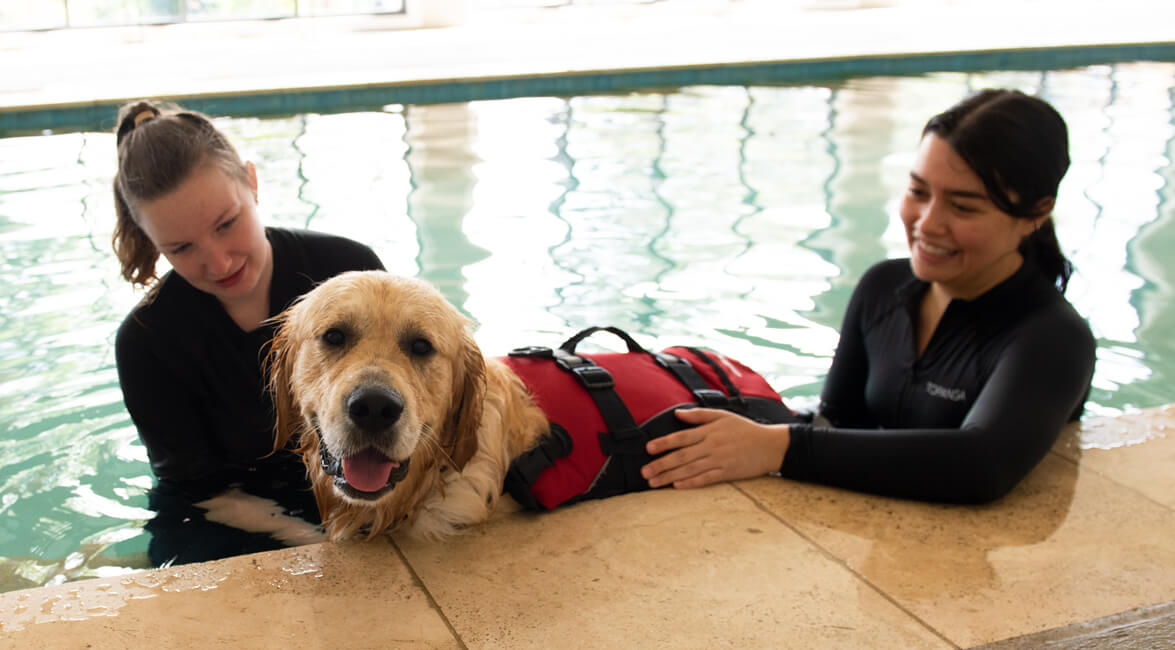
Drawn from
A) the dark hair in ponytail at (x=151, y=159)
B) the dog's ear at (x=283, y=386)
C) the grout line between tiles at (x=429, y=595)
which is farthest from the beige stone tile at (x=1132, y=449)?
the dark hair in ponytail at (x=151, y=159)

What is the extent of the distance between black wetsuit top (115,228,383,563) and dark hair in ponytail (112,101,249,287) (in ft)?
0.47

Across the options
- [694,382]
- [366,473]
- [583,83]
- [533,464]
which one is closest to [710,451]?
[694,382]

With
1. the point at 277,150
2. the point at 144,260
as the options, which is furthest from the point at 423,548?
the point at 277,150

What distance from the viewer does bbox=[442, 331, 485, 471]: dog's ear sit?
3.02 m

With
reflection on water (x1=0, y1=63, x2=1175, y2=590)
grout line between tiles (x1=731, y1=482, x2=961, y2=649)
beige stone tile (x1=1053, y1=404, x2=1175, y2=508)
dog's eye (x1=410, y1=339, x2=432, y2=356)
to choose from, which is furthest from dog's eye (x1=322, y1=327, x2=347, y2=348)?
beige stone tile (x1=1053, y1=404, x2=1175, y2=508)

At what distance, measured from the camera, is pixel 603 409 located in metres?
3.38

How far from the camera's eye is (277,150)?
10.6 meters

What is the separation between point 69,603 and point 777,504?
206cm

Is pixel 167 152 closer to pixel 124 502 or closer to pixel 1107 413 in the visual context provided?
pixel 124 502

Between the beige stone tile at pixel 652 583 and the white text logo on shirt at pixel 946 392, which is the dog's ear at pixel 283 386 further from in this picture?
the white text logo on shirt at pixel 946 392

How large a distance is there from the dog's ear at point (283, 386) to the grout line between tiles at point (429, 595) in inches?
17.8

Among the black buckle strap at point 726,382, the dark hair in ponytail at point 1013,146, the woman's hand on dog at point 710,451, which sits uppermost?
the dark hair in ponytail at point 1013,146

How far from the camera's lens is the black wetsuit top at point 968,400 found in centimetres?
318

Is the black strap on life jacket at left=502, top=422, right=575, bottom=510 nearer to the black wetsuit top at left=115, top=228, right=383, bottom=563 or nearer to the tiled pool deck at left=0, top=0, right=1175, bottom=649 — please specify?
the tiled pool deck at left=0, top=0, right=1175, bottom=649
